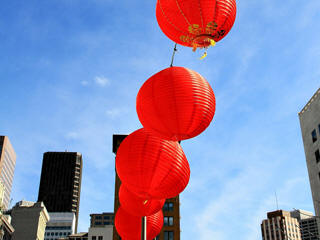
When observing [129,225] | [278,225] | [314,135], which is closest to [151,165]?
[129,225]

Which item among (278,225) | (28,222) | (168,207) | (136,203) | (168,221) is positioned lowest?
(136,203)

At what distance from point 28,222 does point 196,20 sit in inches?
4066

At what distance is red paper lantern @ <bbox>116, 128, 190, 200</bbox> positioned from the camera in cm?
717

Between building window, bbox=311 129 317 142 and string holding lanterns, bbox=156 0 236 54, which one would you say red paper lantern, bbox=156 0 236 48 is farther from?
building window, bbox=311 129 317 142

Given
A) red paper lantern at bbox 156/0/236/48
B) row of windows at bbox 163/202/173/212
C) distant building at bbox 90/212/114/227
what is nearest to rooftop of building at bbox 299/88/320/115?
row of windows at bbox 163/202/173/212

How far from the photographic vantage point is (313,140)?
3994 centimetres

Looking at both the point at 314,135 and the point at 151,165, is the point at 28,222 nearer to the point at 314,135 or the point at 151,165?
the point at 314,135

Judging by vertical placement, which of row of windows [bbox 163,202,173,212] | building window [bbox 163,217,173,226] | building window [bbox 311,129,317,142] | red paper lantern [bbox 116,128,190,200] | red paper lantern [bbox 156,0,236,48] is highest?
building window [bbox 311,129,317,142]

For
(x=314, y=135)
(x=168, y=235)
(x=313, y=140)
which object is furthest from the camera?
(x=168, y=235)

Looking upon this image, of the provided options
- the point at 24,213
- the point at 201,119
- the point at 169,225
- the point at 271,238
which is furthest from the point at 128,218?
the point at 271,238

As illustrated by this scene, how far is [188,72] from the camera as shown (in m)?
6.77

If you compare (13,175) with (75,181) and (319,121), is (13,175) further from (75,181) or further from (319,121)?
(319,121)

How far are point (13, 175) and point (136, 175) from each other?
169 meters

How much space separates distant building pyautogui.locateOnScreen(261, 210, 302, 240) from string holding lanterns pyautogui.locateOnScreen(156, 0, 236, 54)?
519 ft
